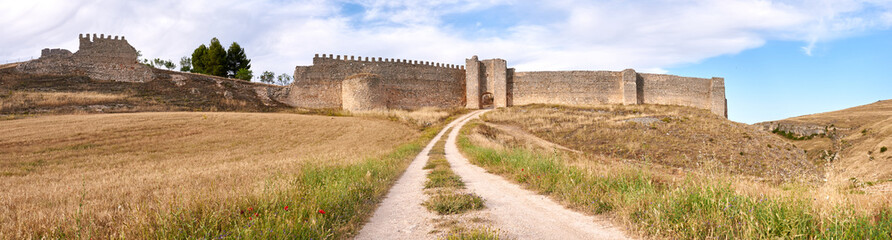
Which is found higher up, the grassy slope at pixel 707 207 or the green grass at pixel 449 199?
the grassy slope at pixel 707 207

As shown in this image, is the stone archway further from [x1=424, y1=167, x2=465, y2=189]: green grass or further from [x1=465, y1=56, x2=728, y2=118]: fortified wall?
[x1=424, y1=167, x2=465, y2=189]: green grass

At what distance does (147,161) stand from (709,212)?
16737 mm

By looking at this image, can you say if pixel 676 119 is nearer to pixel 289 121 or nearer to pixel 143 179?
pixel 289 121

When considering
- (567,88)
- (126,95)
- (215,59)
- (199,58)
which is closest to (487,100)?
(567,88)

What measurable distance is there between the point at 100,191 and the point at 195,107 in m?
27.5

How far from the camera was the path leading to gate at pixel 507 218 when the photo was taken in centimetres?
452

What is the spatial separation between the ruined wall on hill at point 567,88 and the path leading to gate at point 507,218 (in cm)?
4081

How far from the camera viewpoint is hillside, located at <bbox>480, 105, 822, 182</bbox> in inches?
814

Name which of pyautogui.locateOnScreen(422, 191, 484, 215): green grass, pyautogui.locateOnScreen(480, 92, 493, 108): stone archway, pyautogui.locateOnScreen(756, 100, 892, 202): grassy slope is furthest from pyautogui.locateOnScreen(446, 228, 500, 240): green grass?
pyautogui.locateOnScreen(480, 92, 493, 108): stone archway

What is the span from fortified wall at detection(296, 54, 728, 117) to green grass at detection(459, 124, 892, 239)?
34268mm

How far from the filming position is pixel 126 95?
30500 millimetres

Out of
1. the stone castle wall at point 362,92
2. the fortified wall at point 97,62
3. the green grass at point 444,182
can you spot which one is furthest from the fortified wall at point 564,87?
the green grass at point 444,182

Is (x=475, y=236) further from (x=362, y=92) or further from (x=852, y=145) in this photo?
(x=362, y=92)

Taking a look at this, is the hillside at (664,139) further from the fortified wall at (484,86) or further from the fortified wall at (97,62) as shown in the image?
the fortified wall at (97,62)
